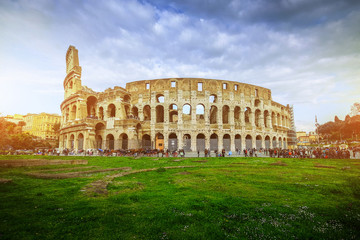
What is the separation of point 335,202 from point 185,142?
27.1 meters

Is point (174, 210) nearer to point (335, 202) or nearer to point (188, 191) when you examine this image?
point (188, 191)

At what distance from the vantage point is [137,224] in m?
4.06

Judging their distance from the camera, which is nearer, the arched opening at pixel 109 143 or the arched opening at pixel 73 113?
the arched opening at pixel 109 143

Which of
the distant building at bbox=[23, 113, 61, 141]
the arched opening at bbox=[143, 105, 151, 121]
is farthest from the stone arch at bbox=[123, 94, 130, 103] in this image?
the distant building at bbox=[23, 113, 61, 141]

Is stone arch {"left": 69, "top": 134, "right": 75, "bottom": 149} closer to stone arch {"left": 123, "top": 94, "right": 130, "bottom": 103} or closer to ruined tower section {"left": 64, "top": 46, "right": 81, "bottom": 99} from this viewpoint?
ruined tower section {"left": 64, "top": 46, "right": 81, "bottom": 99}

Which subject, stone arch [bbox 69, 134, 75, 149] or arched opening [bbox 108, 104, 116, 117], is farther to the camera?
arched opening [bbox 108, 104, 116, 117]

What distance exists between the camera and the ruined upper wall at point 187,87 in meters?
33.7

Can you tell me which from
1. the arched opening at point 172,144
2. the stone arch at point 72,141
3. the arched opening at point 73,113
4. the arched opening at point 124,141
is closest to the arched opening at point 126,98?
the arched opening at point 124,141

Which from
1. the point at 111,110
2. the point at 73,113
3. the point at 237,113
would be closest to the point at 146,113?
the point at 111,110

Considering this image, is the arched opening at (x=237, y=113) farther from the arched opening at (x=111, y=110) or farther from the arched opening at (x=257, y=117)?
the arched opening at (x=111, y=110)

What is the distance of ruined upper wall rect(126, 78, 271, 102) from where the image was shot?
33.7 metres

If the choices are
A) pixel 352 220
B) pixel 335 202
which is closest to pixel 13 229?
pixel 352 220

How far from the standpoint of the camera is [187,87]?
3366cm

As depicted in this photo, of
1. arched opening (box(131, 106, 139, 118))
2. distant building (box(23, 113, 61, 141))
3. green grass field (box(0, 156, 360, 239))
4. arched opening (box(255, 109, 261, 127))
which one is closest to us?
green grass field (box(0, 156, 360, 239))
